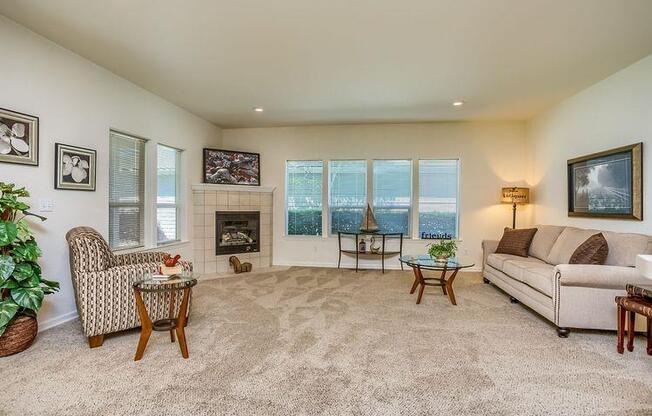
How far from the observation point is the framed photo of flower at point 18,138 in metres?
2.66

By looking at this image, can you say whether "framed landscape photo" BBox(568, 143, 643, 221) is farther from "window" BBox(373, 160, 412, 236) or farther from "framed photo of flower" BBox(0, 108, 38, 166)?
"framed photo of flower" BBox(0, 108, 38, 166)

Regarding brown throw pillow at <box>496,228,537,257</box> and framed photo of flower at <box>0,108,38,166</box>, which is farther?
brown throw pillow at <box>496,228,537,257</box>

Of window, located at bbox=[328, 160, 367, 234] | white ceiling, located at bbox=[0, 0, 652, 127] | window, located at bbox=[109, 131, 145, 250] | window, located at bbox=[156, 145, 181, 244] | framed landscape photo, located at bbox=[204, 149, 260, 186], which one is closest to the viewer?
white ceiling, located at bbox=[0, 0, 652, 127]

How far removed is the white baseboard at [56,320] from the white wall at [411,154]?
3.33 meters

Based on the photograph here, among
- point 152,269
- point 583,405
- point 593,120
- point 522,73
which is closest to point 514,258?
point 593,120

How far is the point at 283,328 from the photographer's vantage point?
2.98 metres

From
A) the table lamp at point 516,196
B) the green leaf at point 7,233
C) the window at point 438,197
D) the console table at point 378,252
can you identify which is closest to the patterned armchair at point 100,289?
the green leaf at point 7,233

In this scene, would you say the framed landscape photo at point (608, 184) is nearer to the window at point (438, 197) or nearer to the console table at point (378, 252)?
the window at point (438, 197)

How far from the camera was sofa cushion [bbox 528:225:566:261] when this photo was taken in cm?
407

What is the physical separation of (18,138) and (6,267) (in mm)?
1149

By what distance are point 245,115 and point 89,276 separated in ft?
11.7

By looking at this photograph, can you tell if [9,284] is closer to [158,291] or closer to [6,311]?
[6,311]

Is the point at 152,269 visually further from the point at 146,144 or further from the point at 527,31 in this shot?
the point at 527,31

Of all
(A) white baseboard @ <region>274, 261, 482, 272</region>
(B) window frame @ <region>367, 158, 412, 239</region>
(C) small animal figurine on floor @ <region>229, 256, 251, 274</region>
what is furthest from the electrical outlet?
(B) window frame @ <region>367, 158, 412, 239</region>
